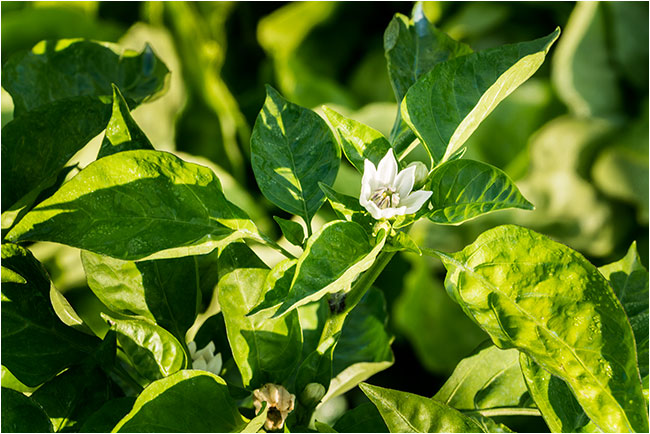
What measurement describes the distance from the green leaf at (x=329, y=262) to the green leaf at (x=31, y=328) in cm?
18

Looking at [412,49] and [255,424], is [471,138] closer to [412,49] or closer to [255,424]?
[412,49]

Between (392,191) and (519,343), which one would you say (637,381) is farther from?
(392,191)

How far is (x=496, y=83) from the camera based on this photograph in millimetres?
373

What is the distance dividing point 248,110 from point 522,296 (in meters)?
1.28

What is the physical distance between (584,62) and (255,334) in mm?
1248

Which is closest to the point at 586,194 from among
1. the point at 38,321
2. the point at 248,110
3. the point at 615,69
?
the point at 615,69

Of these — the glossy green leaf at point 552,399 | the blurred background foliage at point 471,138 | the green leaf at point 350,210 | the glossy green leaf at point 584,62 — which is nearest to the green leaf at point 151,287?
the green leaf at point 350,210

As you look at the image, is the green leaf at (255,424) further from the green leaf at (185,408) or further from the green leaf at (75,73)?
the green leaf at (75,73)

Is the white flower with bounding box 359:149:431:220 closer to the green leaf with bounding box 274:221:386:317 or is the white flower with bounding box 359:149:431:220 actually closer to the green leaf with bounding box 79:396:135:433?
the green leaf with bounding box 274:221:386:317

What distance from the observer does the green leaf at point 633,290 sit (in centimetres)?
44

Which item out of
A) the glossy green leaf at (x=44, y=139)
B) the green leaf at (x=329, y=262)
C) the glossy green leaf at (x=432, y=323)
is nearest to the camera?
the green leaf at (x=329, y=262)

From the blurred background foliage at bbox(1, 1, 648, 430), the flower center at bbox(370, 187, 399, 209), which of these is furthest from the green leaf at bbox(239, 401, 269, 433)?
the blurred background foliage at bbox(1, 1, 648, 430)

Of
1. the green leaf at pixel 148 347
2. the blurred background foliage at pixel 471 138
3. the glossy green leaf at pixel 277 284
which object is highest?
the glossy green leaf at pixel 277 284

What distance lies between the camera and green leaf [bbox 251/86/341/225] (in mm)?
403
